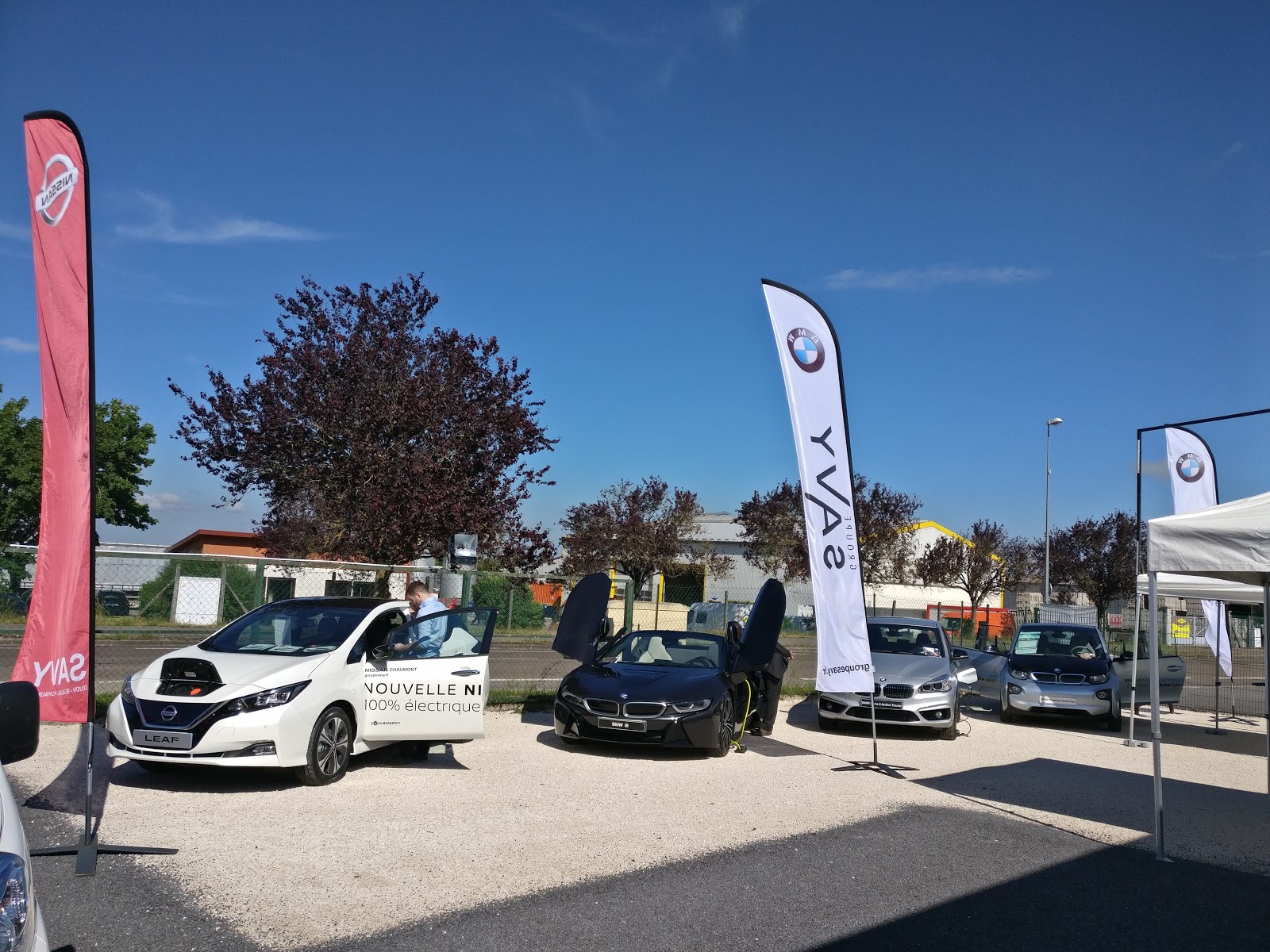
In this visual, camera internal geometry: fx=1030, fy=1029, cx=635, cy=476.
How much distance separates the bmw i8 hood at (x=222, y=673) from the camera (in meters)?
7.88

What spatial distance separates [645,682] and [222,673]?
4514 mm

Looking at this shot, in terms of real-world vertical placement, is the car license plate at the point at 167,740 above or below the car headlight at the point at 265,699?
below

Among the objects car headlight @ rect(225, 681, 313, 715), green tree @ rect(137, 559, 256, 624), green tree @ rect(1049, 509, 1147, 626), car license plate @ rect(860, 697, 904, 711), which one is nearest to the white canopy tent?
car license plate @ rect(860, 697, 904, 711)

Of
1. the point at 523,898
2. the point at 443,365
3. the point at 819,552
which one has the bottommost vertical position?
the point at 523,898

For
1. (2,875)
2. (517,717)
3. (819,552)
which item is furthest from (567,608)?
(2,875)

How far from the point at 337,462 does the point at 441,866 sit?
52.5 ft

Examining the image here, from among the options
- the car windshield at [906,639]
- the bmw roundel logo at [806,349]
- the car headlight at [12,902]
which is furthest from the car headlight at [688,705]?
the car headlight at [12,902]

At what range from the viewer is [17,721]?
10.2 ft

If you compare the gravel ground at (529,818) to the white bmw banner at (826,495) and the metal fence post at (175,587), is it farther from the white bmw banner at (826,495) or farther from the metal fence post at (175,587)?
the metal fence post at (175,587)

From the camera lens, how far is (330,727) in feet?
27.9

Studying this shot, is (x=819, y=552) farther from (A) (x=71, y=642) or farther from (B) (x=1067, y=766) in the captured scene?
(A) (x=71, y=642)

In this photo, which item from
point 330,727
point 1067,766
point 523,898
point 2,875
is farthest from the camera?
point 1067,766

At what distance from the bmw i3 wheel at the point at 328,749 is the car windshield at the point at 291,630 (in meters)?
0.60

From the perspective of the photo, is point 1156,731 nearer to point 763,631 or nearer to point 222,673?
point 763,631
